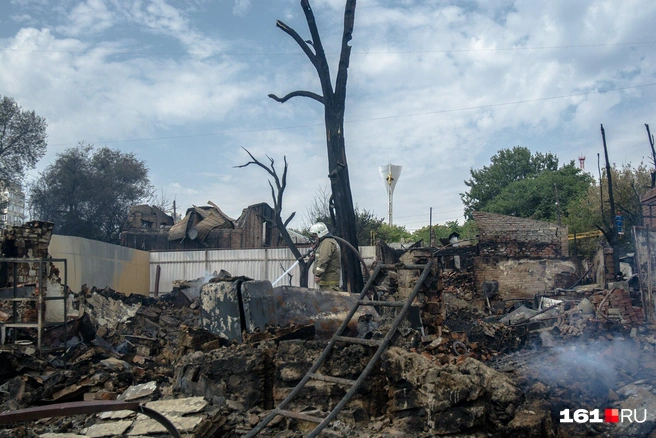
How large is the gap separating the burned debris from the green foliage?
31.9 meters

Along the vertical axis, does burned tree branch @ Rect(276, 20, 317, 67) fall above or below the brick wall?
above

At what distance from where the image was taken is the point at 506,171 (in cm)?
4691

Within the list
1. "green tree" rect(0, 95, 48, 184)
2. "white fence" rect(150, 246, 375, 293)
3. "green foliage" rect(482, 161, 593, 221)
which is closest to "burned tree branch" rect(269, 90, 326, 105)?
"white fence" rect(150, 246, 375, 293)

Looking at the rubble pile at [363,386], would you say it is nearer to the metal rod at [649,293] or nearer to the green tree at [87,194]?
the metal rod at [649,293]

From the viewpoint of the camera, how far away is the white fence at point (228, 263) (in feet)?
67.9

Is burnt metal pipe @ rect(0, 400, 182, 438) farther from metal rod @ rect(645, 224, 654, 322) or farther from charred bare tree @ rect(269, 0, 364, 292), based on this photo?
metal rod @ rect(645, 224, 654, 322)

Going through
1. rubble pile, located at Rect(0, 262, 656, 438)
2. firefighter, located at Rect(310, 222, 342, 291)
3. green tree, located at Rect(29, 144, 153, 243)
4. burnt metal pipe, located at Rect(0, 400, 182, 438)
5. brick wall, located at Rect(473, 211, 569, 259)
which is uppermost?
green tree, located at Rect(29, 144, 153, 243)

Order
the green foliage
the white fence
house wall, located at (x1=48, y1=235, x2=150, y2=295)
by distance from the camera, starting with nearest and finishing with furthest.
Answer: house wall, located at (x1=48, y1=235, x2=150, y2=295), the white fence, the green foliage

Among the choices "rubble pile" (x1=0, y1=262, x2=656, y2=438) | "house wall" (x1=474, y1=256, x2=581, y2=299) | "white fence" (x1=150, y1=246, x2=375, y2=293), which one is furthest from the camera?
"white fence" (x1=150, y1=246, x2=375, y2=293)

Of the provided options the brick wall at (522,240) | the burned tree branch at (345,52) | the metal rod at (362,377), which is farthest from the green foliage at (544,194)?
the metal rod at (362,377)

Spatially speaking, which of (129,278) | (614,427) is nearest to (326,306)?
(614,427)

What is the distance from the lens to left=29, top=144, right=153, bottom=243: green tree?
96.5 ft

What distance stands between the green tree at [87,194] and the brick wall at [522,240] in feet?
68.5

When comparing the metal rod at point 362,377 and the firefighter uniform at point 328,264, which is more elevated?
the firefighter uniform at point 328,264
